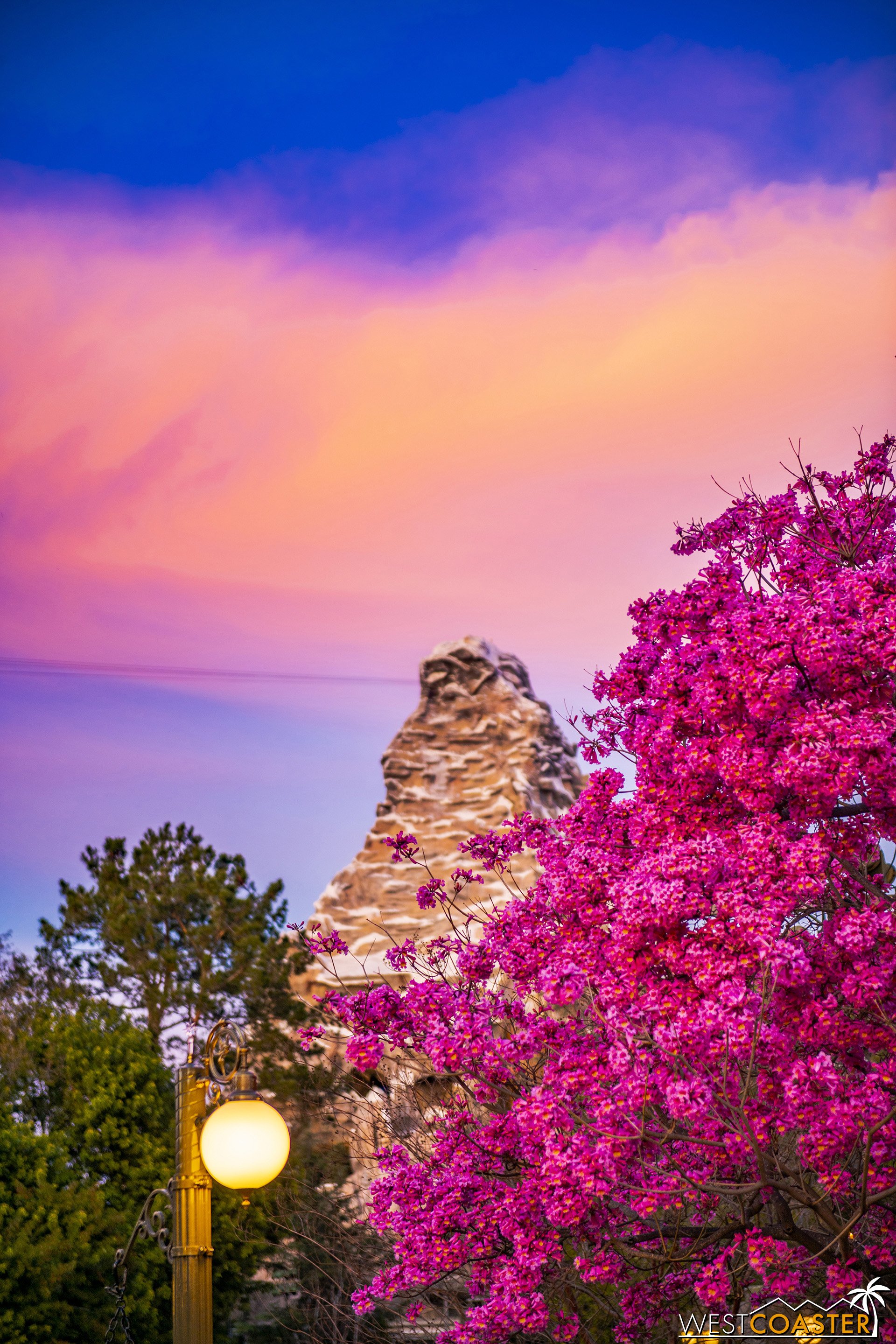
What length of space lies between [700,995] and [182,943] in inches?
600

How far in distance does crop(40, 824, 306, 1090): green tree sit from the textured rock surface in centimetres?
798

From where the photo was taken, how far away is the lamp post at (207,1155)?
4.39 metres

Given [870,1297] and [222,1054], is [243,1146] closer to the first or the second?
[222,1054]

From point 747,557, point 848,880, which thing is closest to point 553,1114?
point 848,880

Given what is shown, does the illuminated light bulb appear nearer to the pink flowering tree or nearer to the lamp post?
the lamp post

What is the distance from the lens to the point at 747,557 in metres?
6.13

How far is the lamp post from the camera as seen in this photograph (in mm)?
4395

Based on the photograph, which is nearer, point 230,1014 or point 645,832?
point 645,832

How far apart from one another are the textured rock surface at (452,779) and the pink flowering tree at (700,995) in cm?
2086

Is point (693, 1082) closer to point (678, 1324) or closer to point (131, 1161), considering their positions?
point (678, 1324)

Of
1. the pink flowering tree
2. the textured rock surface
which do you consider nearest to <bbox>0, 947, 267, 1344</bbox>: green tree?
the pink flowering tree

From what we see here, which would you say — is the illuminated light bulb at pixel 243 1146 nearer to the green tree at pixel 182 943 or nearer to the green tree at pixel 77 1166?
the green tree at pixel 77 1166

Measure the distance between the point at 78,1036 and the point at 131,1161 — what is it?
154 centimetres

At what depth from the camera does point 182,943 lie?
18.5m
